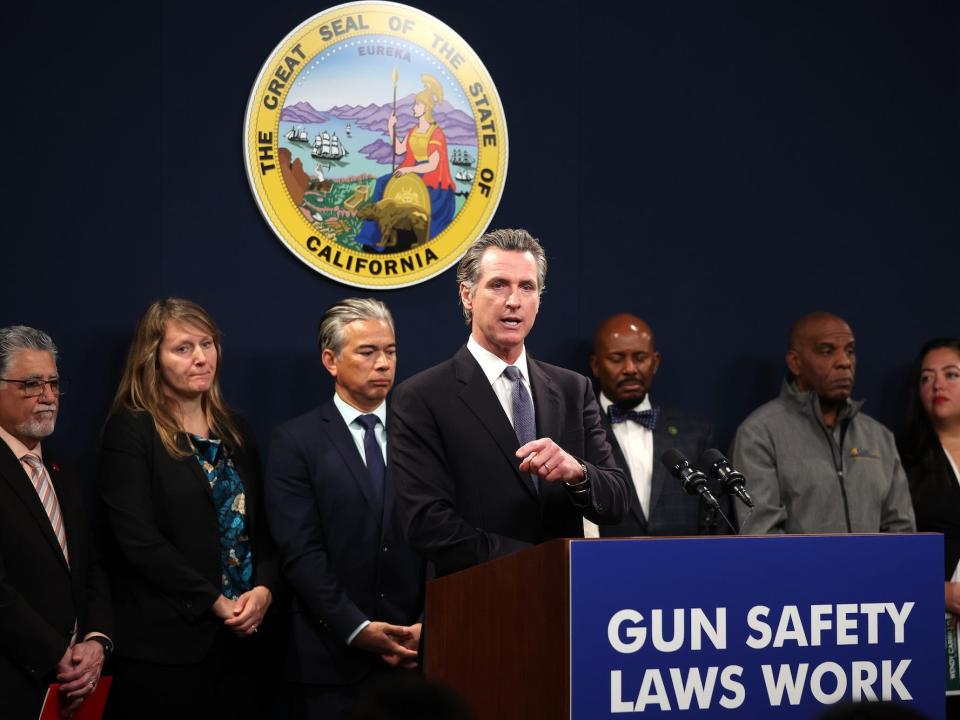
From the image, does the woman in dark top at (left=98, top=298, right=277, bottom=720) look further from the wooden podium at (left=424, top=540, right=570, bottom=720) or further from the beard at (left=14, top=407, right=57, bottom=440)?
the wooden podium at (left=424, top=540, right=570, bottom=720)

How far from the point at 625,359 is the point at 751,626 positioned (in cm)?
Result: 255

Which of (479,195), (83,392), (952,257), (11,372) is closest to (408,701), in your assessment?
(11,372)

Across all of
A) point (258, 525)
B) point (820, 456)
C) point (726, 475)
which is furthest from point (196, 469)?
point (820, 456)

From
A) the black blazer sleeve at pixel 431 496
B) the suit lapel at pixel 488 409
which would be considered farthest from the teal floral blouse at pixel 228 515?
the suit lapel at pixel 488 409

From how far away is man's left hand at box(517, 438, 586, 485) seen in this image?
2451mm

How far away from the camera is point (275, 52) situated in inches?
185

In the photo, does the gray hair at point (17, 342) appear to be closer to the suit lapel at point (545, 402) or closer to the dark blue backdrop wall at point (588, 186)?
the dark blue backdrop wall at point (588, 186)

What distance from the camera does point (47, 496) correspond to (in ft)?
12.5

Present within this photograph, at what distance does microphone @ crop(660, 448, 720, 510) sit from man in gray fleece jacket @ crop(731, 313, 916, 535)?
191 cm

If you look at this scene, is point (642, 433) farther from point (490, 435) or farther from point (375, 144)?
point (490, 435)

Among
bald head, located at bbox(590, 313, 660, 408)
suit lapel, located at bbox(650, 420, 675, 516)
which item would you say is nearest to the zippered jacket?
suit lapel, located at bbox(650, 420, 675, 516)

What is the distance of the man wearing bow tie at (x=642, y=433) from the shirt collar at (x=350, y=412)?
0.88m

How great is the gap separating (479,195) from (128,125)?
1.39 m

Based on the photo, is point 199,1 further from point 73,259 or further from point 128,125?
point 73,259
